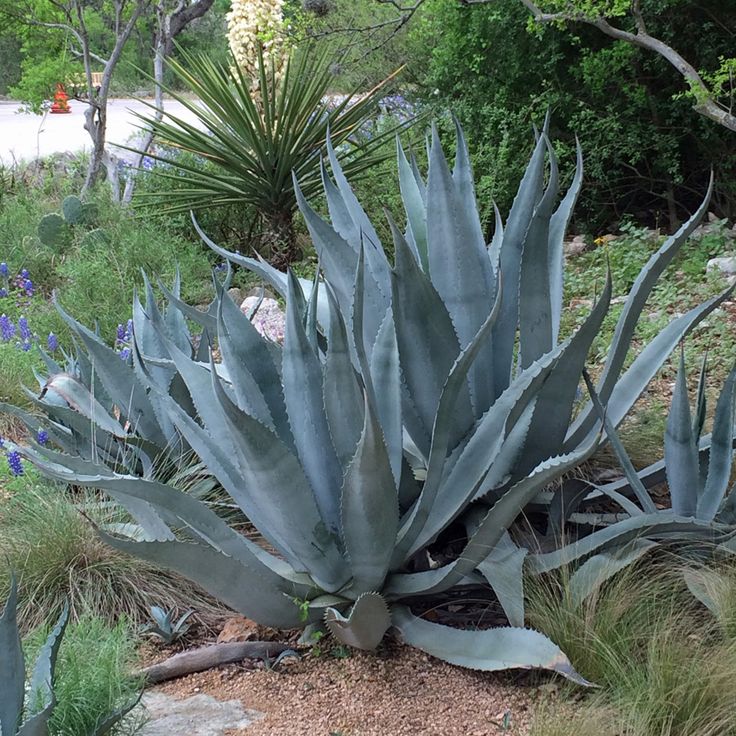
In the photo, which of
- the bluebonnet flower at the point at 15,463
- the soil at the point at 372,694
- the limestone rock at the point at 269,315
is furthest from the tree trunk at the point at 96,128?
the soil at the point at 372,694

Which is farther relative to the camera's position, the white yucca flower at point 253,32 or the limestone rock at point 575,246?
the white yucca flower at point 253,32

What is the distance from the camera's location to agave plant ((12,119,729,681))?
7.01 feet

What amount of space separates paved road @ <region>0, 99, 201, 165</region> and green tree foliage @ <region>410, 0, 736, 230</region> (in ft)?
20.1

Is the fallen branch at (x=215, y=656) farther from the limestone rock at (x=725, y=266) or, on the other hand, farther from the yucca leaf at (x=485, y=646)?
the limestone rock at (x=725, y=266)

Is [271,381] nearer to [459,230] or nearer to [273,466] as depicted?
[273,466]

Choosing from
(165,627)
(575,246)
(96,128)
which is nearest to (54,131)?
(96,128)

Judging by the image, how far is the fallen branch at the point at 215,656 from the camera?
236 cm

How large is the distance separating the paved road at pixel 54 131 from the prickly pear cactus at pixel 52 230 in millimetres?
5350

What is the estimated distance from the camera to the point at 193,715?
6.96 feet

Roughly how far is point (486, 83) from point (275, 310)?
3229mm

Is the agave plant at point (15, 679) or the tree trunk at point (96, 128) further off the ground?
the tree trunk at point (96, 128)

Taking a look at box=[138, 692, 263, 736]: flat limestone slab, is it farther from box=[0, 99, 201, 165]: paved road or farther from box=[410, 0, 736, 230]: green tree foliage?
box=[0, 99, 201, 165]: paved road

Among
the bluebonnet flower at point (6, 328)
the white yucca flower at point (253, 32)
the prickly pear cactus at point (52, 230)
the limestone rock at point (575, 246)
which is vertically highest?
the white yucca flower at point (253, 32)

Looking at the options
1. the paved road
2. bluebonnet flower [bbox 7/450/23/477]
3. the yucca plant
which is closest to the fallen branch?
bluebonnet flower [bbox 7/450/23/477]
